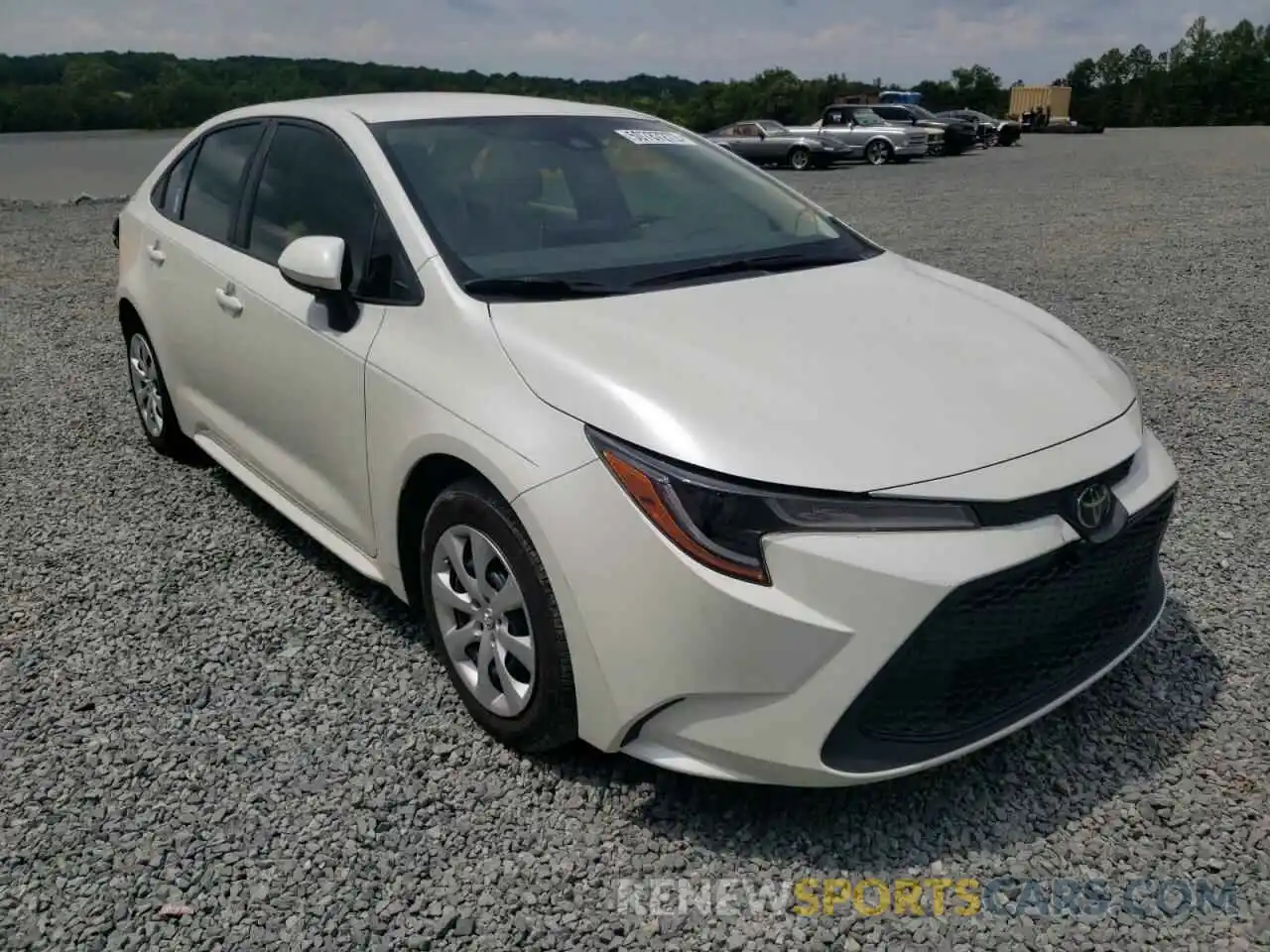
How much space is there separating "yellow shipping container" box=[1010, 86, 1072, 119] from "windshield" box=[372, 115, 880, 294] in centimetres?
5557

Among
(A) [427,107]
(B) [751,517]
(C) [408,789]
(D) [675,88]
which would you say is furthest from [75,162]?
(D) [675,88]

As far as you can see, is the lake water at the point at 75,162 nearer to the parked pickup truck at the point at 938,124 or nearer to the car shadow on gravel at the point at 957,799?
the parked pickup truck at the point at 938,124

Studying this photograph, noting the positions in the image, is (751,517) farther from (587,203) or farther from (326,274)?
(587,203)

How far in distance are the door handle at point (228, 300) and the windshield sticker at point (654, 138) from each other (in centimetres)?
148

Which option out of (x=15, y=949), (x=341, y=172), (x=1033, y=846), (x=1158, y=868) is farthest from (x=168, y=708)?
(x=1158, y=868)

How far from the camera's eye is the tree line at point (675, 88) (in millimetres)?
37719

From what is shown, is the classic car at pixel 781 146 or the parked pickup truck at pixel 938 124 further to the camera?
the parked pickup truck at pixel 938 124

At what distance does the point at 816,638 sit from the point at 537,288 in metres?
1.29

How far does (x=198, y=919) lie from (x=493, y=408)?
1.30 metres

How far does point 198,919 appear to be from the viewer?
2.31 metres

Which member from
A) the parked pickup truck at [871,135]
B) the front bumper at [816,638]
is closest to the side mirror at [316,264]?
the front bumper at [816,638]

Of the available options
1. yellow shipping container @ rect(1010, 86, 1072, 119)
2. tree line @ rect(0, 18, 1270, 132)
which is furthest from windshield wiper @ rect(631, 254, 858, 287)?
yellow shipping container @ rect(1010, 86, 1072, 119)

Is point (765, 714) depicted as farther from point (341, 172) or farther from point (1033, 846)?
point (341, 172)

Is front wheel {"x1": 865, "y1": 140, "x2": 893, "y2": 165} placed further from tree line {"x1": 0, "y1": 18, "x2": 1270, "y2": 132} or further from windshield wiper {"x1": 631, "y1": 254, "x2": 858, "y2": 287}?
windshield wiper {"x1": 631, "y1": 254, "x2": 858, "y2": 287}
